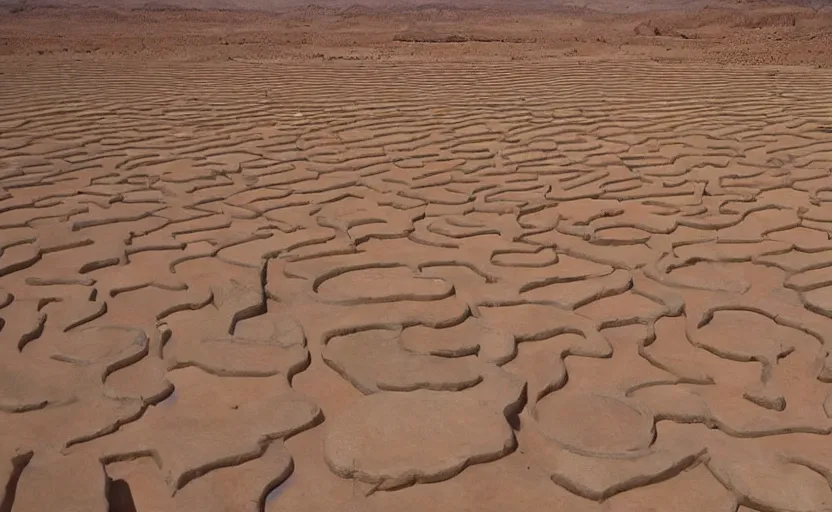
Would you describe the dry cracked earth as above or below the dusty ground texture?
above

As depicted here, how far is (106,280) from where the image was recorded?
262 centimetres

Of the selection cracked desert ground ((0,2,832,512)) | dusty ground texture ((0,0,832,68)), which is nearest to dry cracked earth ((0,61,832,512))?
cracked desert ground ((0,2,832,512))

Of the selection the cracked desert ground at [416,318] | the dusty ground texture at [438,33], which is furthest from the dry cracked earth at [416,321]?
the dusty ground texture at [438,33]

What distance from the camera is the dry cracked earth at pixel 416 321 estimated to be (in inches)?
63.1

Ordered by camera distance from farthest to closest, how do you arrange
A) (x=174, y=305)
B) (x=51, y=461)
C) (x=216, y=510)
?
1. (x=174, y=305)
2. (x=51, y=461)
3. (x=216, y=510)

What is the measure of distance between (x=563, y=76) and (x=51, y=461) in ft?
22.1

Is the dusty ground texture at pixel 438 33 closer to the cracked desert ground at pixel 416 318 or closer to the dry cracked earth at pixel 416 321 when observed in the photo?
the cracked desert ground at pixel 416 318

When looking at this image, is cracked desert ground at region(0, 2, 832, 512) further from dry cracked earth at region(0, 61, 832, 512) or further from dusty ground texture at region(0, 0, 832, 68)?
dusty ground texture at region(0, 0, 832, 68)

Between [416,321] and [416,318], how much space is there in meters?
0.02

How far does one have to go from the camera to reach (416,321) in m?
2.31

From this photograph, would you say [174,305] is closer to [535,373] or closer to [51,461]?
[51,461]

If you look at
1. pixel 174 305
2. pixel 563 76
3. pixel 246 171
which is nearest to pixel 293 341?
pixel 174 305

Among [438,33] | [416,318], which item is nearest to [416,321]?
[416,318]

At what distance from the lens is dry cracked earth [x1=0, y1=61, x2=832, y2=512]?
1604 mm
